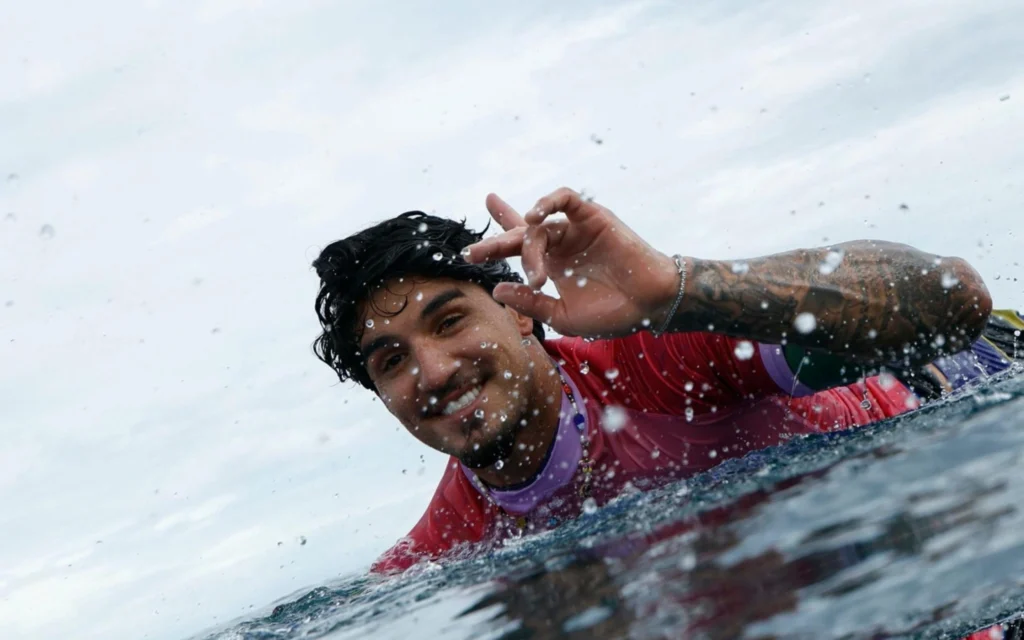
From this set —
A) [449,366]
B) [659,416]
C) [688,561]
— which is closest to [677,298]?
[688,561]

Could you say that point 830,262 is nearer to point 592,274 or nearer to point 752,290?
point 752,290

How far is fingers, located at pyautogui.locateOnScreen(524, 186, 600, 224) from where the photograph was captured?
141 inches

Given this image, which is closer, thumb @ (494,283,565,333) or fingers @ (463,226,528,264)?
fingers @ (463,226,528,264)

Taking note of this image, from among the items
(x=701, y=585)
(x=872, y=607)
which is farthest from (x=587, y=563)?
(x=872, y=607)

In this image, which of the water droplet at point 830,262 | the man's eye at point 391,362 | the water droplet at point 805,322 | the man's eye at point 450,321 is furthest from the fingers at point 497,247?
the man's eye at point 391,362

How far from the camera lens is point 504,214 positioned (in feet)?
14.0

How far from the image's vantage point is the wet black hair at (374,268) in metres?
5.44

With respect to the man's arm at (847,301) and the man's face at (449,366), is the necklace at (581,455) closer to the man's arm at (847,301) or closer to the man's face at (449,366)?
the man's face at (449,366)

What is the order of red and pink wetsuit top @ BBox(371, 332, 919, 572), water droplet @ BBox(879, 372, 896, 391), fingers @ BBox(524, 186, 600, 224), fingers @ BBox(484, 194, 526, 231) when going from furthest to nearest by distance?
water droplet @ BBox(879, 372, 896, 391) → red and pink wetsuit top @ BBox(371, 332, 919, 572) → fingers @ BBox(484, 194, 526, 231) → fingers @ BBox(524, 186, 600, 224)

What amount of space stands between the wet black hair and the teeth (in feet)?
1.80

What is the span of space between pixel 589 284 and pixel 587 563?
102cm

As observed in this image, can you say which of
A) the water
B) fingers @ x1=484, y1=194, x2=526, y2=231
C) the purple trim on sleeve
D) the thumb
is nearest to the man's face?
the water

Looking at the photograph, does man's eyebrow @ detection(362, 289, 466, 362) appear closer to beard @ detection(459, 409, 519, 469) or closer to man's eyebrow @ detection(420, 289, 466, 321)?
man's eyebrow @ detection(420, 289, 466, 321)

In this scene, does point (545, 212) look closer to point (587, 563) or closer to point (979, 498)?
point (587, 563)
